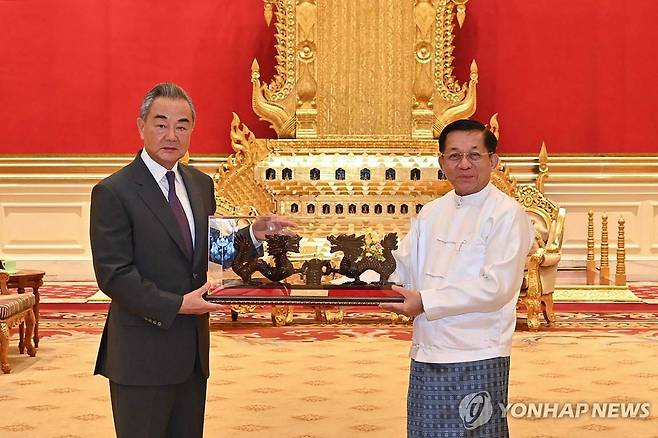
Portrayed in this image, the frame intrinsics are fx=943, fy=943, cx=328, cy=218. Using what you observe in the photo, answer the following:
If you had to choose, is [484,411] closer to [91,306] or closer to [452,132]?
[452,132]

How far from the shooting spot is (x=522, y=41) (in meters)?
9.61

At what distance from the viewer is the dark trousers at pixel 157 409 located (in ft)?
8.57

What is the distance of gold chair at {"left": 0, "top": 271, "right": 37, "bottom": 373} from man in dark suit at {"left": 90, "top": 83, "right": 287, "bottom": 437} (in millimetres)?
3150

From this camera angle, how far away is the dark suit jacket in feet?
8.37

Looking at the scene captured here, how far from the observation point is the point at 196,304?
2.56m

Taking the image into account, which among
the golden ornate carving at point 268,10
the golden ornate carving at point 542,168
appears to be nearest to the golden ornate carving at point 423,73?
the golden ornate carving at point 542,168

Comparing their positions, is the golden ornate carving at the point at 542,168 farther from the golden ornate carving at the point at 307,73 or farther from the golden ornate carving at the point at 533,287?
the golden ornate carving at the point at 307,73

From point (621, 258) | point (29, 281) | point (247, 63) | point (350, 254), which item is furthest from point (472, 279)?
point (247, 63)

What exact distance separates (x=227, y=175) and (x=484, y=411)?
6.09m

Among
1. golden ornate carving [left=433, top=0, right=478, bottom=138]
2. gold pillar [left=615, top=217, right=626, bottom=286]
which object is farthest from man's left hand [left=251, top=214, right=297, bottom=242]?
gold pillar [left=615, top=217, right=626, bottom=286]

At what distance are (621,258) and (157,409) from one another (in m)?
7.01

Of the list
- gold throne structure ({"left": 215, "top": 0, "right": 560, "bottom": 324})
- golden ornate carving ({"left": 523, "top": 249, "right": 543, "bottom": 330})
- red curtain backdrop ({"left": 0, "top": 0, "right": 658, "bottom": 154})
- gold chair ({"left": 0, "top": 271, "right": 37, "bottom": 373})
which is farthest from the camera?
red curtain backdrop ({"left": 0, "top": 0, "right": 658, "bottom": 154})

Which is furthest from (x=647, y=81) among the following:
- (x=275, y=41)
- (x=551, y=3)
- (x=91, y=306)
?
(x=91, y=306)

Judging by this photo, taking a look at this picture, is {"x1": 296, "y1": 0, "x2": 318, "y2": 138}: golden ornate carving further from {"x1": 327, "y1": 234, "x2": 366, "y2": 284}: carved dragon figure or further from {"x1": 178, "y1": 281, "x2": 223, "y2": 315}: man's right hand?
{"x1": 178, "y1": 281, "x2": 223, "y2": 315}: man's right hand
